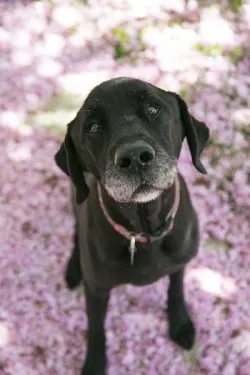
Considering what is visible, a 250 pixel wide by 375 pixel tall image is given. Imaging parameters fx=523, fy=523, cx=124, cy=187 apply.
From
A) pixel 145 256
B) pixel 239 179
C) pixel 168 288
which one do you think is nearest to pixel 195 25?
pixel 239 179

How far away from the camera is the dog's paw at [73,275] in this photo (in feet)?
9.78

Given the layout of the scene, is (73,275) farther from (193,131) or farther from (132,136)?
(132,136)

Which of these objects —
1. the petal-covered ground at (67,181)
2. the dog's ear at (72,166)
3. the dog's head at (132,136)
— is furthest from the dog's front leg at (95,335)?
the dog's head at (132,136)

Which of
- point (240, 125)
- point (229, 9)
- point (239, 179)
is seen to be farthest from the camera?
point (229, 9)

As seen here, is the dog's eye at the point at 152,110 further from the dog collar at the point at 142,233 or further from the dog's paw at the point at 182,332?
the dog's paw at the point at 182,332

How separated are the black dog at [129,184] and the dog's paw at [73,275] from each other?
47cm

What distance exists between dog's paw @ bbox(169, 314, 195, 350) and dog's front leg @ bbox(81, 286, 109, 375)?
1.24 ft

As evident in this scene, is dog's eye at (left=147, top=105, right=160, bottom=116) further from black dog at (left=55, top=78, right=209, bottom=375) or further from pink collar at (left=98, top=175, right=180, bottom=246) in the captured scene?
pink collar at (left=98, top=175, right=180, bottom=246)

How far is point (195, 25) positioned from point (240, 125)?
116 cm

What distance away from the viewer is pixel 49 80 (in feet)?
13.6

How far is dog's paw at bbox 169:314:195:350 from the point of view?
107 inches

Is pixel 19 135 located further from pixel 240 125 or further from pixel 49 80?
pixel 240 125

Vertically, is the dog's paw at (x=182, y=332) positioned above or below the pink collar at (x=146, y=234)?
below

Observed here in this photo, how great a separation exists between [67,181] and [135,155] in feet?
5.98
